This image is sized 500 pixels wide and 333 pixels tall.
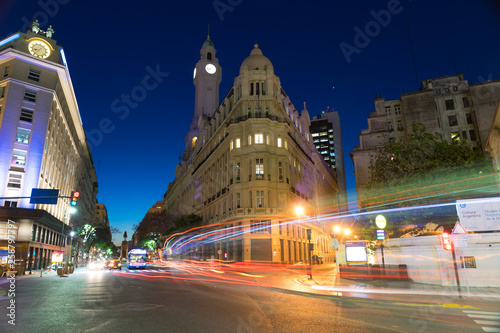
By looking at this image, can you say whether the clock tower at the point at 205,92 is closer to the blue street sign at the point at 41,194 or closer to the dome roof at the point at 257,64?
the dome roof at the point at 257,64

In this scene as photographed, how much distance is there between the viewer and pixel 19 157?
38312mm

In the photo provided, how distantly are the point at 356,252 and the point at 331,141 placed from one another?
124m

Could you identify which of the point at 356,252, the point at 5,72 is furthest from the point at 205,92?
the point at 356,252

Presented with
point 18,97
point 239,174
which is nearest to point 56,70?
point 18,97

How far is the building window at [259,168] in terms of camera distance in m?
50.9

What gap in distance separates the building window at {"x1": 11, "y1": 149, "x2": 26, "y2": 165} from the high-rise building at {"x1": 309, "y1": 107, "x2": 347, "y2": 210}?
11573cm

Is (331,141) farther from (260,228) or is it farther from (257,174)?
(260,228)

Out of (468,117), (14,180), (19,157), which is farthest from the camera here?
(468,117)

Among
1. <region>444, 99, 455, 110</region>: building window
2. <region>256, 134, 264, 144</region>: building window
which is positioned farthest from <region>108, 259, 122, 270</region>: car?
<region>444, 99, 455, 110</region>: building window

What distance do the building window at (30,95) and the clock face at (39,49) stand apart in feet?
20.2

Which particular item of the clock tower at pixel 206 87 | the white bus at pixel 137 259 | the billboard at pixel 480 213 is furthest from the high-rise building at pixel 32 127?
the clock tower at pixel 206 87

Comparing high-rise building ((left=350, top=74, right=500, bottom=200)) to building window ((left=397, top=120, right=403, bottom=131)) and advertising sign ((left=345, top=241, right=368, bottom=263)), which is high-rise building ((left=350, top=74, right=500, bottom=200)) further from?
advertising sign ((left=345, top=241, right=368, bottom=263))

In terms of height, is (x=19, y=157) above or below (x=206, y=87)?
below

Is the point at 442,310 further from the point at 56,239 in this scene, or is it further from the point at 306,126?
the point at 306,126
